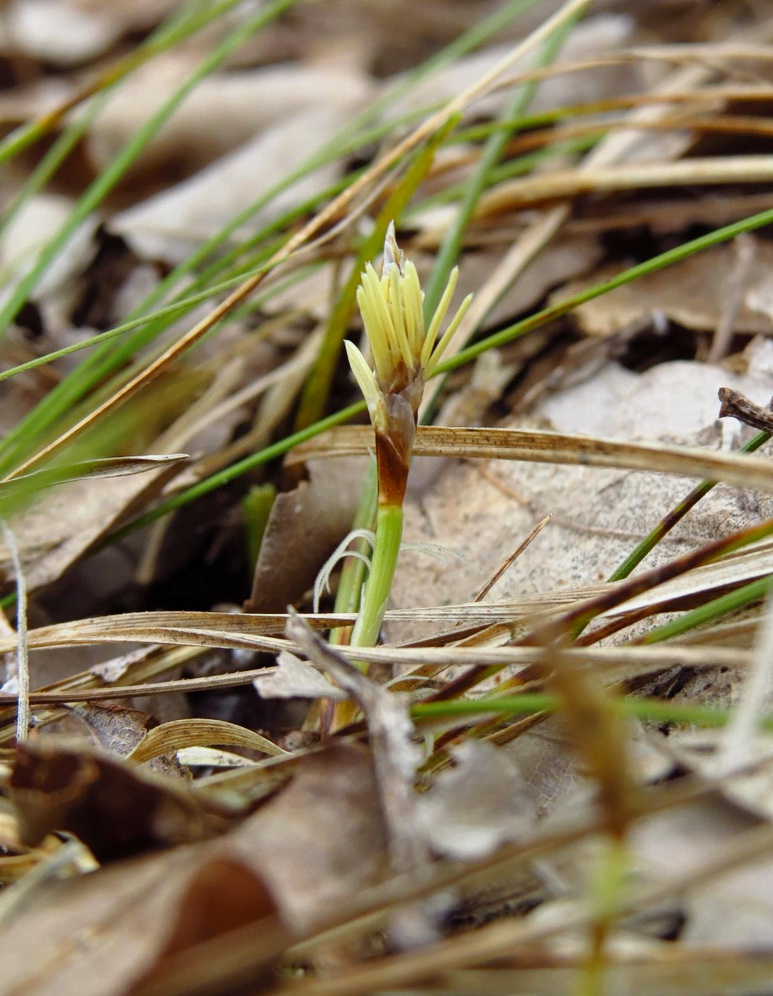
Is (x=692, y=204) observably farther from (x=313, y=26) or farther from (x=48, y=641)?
(x=313, y=26)

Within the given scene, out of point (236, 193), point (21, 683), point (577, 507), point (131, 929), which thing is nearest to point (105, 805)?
point (131, 929)

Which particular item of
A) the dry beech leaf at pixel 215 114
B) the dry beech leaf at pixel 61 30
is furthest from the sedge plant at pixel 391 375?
the dry beech leaf at pixel 61 30

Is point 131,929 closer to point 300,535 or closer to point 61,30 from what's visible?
point 300,535

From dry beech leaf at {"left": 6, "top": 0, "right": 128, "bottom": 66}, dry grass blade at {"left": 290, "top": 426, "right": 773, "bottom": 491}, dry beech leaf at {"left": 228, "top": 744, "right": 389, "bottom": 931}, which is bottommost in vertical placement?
dry beech leaf at {"left": 228, "top": 744, "right": 389, "bottom": 931}

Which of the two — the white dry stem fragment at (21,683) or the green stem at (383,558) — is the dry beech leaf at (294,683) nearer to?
the green stem at (383,558)

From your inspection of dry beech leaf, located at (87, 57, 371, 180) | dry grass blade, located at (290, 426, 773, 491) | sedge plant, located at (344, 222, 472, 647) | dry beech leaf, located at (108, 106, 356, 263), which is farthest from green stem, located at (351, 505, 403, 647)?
dry beech leaf, located at (87, 57, 371, 180)

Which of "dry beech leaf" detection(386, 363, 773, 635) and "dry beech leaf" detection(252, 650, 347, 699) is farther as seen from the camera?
"dry beech leaf" detection(386, 363, 773, 635)

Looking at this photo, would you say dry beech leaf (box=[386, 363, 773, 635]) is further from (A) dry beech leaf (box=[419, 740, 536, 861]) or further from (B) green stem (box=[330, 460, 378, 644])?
(A) dry beech leaf (box=[419, 740, 536, 861])
